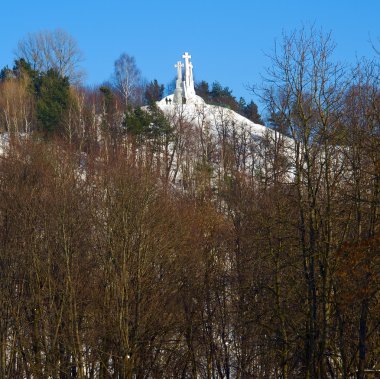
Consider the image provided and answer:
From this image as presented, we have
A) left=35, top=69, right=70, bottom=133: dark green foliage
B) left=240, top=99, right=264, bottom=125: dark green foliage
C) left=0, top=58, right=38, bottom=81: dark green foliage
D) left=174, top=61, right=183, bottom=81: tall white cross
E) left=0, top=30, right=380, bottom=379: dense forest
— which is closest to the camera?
left=0, top=30, right=380, bottom=379: dense forest

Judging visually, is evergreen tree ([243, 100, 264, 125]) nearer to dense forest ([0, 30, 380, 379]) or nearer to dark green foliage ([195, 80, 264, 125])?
dark green foliage ([195, 80, 264, 125])

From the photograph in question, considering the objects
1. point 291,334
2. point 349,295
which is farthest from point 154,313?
point 349,295

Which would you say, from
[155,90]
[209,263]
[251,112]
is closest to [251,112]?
[251,112]

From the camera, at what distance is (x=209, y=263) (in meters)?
24.7

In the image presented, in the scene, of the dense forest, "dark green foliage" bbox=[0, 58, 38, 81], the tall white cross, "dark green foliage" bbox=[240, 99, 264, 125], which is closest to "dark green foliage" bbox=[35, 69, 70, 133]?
"dark green foliage" bbox=[0, 58, 38, 81]

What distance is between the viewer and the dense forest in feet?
52.3

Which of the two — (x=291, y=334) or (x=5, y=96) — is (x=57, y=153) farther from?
(x=5, y=96)

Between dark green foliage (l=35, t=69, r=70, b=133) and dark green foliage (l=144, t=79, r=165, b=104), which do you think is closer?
dark green foliage (l=35, t=69, r=70, b=133)

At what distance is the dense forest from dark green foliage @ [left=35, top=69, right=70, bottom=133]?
1673 centimetres

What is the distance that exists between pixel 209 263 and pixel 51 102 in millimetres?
28962

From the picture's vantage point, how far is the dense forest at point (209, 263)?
15.9 metres

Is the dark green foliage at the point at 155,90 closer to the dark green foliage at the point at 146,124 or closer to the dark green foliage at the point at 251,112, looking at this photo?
the dark green foliage at the point at 251,112

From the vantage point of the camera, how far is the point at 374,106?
571 inches

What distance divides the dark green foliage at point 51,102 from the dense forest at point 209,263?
16730 mm
